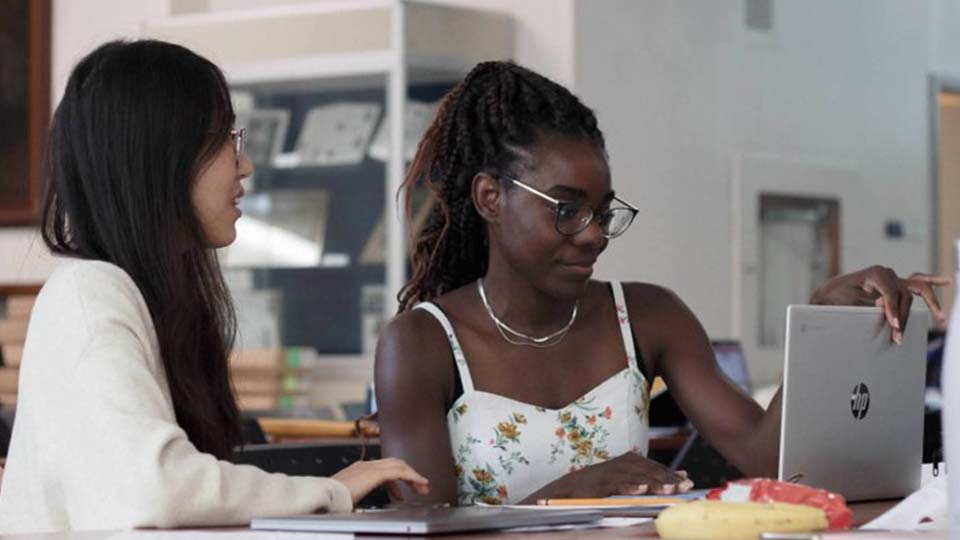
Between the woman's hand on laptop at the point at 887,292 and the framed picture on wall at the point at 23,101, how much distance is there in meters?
6.55

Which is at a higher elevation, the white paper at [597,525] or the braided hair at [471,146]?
the braided hair at [471,146]

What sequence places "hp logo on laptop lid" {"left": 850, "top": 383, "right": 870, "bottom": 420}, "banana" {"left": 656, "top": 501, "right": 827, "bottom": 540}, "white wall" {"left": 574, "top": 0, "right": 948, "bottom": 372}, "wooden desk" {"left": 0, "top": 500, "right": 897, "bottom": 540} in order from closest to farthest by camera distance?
"banana" {"left": 656, "top": 501, "right": 827, "bottom": 540}, "wooden desk" {"left": 0, "top": 500, "right": 897, "bottom": 540}, "hp logo on laptop lid" {"left": 850, "top": 383, "right": 870, "bottom": 420}, "white wall" {"left": 574, "top": 0, "right": 948, "bottom": 372}

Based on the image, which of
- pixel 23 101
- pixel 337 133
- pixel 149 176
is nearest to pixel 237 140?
pixel 149 176

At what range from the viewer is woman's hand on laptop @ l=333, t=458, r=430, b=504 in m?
1.92

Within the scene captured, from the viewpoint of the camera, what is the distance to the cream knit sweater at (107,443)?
1771 millimetres

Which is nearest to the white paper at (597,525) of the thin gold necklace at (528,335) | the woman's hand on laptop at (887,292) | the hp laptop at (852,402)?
the hp laptop at (852,402)

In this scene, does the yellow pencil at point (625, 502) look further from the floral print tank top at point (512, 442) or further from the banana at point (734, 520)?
the floral print tank top at point (512, 442)

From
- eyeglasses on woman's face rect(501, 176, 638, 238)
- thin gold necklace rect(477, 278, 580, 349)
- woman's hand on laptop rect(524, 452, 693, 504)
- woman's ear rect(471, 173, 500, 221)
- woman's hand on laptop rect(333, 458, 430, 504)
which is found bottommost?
woman's hand on laptop rect(524, 452, 693, 504)

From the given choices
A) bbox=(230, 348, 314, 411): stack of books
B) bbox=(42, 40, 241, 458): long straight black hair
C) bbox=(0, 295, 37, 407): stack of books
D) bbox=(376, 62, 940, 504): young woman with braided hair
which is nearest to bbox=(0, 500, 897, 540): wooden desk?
bbox=(42, 40, 241, 458): long straight black hair

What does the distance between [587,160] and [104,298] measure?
979 mm

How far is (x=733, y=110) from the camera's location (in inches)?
331

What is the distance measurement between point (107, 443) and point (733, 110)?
6862 millimetres

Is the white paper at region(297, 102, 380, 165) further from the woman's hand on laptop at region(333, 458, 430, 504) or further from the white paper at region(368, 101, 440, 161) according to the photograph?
the woman's hand on laptop at region(333, 458, 430, 504)

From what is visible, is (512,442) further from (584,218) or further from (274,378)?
(274,378)
